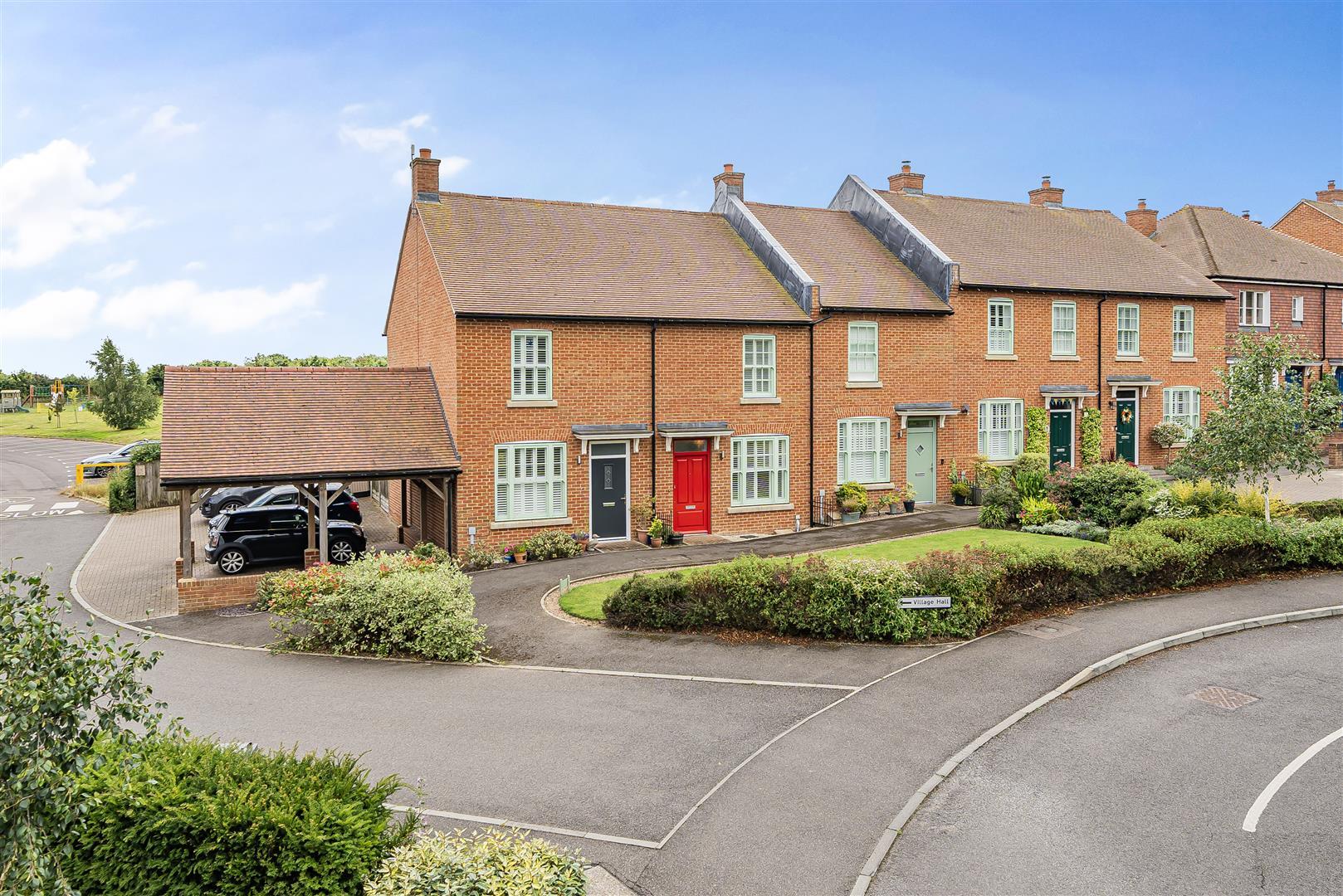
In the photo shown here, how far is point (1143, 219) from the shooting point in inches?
1598

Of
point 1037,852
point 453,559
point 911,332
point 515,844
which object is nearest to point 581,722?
point 515,844

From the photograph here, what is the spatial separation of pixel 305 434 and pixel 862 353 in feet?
51.0

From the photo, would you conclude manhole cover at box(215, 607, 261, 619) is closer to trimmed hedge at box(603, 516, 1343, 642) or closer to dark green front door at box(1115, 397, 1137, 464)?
trimmed hedge at box(603, 516, 1343, 642)

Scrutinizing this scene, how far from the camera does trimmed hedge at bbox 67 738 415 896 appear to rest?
279 inches

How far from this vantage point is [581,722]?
1188cm

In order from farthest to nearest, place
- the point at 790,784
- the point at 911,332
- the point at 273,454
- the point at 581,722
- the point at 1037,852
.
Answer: the point at 911,332, the point at 273,454, the point at 581,722, the point at 790,784, the point at 1037,852

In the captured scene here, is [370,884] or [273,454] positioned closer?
[370,884]

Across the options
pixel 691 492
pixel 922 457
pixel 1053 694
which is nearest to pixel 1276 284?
pixel 922 457

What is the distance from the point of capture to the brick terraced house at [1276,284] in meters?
37.3

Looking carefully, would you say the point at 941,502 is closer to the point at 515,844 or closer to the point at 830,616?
the point at 830,616

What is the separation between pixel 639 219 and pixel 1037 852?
2416 centimetres

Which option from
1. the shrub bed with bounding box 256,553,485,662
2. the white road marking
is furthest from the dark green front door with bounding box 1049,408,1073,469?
the shrub bed with bounding box 256,553,485,662

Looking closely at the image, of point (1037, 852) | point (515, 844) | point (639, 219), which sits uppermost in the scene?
point (639, 219)

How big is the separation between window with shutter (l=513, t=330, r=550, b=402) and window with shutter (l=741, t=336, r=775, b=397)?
5578 mm
